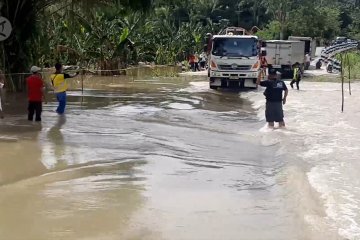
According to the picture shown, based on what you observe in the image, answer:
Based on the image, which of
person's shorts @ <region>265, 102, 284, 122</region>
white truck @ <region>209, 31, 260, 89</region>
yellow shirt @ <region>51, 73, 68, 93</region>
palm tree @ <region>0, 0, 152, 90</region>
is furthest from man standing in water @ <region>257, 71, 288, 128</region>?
white truck @ <region>209, 31, 260, 89</region>

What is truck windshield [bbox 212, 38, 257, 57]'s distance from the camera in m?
25.6

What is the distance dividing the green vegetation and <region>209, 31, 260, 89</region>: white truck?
248 centimetres

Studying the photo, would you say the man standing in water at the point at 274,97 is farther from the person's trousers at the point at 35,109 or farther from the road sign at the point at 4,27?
the road sign at the point at 4,27

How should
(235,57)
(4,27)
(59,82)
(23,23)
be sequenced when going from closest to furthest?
(59,82) < (4,27) < (23,23) < (235,57)

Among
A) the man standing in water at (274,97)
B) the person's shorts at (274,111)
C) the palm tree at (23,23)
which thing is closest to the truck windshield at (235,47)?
the palm tree at (23,23)

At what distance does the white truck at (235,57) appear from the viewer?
1008 inches

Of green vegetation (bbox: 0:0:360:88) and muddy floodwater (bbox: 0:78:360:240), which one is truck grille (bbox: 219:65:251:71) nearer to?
green vegetation (bbox: 0:0:360:88)

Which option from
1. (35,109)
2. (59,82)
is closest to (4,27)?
(59,82)

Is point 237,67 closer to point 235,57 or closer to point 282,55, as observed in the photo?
point 235,57

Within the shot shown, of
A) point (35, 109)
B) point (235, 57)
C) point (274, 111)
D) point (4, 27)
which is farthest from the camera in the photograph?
point (235, 57)

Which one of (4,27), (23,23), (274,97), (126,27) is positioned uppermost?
(126,27)

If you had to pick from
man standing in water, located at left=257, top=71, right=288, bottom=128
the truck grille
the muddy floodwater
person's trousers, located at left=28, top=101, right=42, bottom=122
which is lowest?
the muddy floodwater

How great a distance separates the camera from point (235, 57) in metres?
25.8

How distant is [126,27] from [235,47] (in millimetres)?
13399
